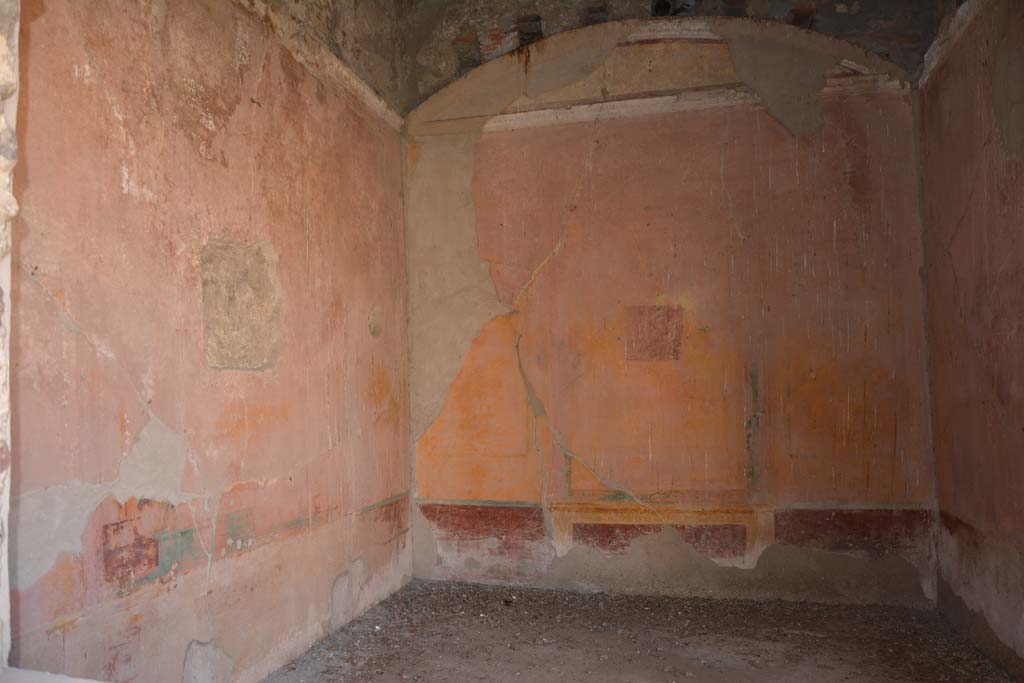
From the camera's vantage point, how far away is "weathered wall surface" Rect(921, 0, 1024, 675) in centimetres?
266

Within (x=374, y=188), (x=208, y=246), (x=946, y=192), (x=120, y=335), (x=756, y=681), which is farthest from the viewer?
(x=374, y=188)

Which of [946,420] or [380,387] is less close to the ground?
[380,387]

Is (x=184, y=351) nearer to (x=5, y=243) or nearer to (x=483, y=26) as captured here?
(x=5, y=243)

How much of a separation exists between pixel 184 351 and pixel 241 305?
335 millimetres

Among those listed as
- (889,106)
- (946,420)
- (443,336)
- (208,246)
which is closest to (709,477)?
(946,420)

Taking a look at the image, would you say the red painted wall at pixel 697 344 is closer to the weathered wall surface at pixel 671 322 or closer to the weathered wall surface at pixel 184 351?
the weathered wall surface at pixel 671 322

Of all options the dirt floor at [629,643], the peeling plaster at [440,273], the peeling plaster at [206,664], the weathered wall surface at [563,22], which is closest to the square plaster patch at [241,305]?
the peeling plaster at [206,664]

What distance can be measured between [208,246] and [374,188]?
4.69 feet

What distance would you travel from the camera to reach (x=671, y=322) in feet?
12.8

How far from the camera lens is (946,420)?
3.39 m

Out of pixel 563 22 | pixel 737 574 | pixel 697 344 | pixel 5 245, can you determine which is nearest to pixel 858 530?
pixel 737 574

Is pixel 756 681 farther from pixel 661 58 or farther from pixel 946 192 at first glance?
pixel 661 58

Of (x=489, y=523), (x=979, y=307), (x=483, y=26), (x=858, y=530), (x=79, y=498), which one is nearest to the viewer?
(x=79, y=498)

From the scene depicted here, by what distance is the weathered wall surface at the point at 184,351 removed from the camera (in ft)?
6.31
